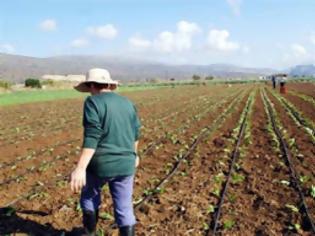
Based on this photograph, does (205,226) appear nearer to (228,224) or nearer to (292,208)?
(228,224)

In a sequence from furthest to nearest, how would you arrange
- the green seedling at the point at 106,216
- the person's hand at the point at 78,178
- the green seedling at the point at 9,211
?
the green seedling at the point at 9,211 → the green seedling at the point at 106,216 → the person's hand at the point at 78,178

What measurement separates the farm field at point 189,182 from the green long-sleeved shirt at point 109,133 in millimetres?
1618

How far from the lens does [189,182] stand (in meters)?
9.74

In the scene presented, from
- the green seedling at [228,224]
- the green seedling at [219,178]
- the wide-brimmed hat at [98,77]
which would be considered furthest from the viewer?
the green seedling at [219,178]

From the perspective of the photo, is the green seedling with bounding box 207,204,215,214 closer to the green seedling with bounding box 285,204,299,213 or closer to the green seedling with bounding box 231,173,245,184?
the green seedling with bounding box 285,204,299,213

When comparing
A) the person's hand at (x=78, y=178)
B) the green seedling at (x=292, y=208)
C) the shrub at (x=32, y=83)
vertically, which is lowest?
the shrub at (x=32, y=83)

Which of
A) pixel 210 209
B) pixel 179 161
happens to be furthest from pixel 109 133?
pixel 179 161

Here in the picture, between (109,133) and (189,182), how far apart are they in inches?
183

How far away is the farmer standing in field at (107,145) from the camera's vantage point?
5141 mm

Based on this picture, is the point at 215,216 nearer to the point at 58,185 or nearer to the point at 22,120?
the point at 58,185

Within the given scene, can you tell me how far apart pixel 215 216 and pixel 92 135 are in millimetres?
2966

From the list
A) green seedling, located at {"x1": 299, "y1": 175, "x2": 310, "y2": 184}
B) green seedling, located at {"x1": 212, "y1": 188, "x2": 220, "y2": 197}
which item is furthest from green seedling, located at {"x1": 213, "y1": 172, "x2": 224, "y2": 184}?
green seedling, located at {"x1": 299, "y1": 175, "x2": 310, "y2": 184}

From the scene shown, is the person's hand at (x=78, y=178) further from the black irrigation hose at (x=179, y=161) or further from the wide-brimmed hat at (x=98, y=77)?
the black irrigation hose at (x=179, y=161)

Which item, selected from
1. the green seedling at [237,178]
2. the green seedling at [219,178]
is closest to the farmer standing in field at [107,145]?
the green seedling at [219,178]
